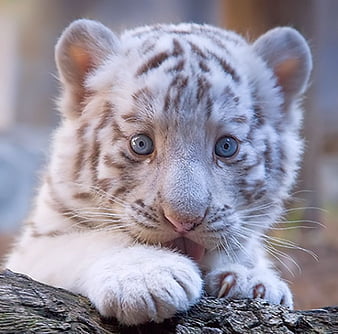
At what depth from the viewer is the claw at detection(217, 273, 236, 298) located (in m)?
2.04

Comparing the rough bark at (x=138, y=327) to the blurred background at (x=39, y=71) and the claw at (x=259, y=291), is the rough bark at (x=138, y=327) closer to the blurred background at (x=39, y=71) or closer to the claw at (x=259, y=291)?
the claw at (x=259, y=291)

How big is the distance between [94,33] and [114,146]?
1.59ft

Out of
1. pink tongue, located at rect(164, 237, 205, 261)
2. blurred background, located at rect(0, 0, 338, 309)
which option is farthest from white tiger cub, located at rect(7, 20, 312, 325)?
blurred background, located at rect(0, 0, 338, 309)

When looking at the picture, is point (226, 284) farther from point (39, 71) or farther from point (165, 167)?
point (39, 71)

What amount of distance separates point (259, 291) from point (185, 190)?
0.35 metres

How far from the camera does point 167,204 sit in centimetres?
206

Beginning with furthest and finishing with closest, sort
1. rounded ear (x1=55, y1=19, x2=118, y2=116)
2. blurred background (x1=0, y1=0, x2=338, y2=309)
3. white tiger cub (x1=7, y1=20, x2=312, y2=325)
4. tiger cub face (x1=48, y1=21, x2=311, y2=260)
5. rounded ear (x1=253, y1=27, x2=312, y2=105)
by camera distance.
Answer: blurred background (x1=0, y1=0, x2=338, y2=309)
rounded ear (x1=253, y1=27, x2=312, y2=105)
rounded ear (x1=55, y1=19, x2=118, y2=116)
tiger cub face (x1=48, y1=21, x2=311, y2=260)
white tiger cub (x1=7, y1=20, x2=312, y2=325)

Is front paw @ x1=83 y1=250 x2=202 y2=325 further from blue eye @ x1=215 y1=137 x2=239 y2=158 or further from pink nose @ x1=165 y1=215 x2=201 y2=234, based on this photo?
blue eye @ x1=215 y1=137 x2=239 y2=158

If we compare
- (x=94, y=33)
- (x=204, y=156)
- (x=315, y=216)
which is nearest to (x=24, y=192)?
(x=315, y=216)

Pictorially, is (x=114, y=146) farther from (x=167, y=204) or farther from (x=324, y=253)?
(x=324, y=253)

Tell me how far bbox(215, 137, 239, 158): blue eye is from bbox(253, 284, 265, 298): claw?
421mm

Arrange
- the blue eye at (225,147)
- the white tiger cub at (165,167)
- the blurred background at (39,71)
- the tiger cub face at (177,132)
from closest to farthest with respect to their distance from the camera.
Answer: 1. the white tiger cub at (165,167)
2. the tiger cub face at (177,132)
3. the blue eye at (225,147)
4. the blurred background at (39,71)

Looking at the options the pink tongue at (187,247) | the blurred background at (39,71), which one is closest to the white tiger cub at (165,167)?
the pink tongue at (187,247)

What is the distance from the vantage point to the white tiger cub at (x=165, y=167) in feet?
6.61
